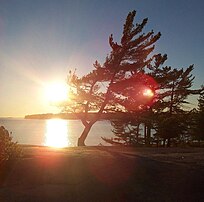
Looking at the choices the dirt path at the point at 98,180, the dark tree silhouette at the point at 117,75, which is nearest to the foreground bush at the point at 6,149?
the dirt path at the point at 98,180

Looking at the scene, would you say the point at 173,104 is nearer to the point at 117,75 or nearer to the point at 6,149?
the point at 117,75

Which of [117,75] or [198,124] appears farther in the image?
[198,124]

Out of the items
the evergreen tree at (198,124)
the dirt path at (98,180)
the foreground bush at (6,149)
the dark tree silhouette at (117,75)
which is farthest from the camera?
the evergreen tree at (198,124)

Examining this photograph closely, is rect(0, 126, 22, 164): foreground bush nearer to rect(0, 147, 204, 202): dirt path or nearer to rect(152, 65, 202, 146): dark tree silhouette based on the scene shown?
rect(0, 147, 204, 202): dirt path

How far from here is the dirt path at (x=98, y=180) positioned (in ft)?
31.4

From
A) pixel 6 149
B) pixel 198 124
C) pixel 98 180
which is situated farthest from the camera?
pixel 198 124

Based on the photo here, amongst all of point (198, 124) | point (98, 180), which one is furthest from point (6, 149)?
point (198, 124)

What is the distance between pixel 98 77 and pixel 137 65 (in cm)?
376

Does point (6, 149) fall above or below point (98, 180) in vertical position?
above

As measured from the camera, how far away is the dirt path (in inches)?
377

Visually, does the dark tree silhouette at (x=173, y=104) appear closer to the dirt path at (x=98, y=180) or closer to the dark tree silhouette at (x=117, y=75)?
the dark tree silhouette at (x=117, y=75)

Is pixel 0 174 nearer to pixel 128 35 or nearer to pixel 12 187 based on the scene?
pixel 12 187

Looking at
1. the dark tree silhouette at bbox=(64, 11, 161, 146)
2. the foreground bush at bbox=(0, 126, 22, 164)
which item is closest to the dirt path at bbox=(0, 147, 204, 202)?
the foreground bush at bbox=(0, 126, 22, 164)

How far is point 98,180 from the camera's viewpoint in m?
10.8
